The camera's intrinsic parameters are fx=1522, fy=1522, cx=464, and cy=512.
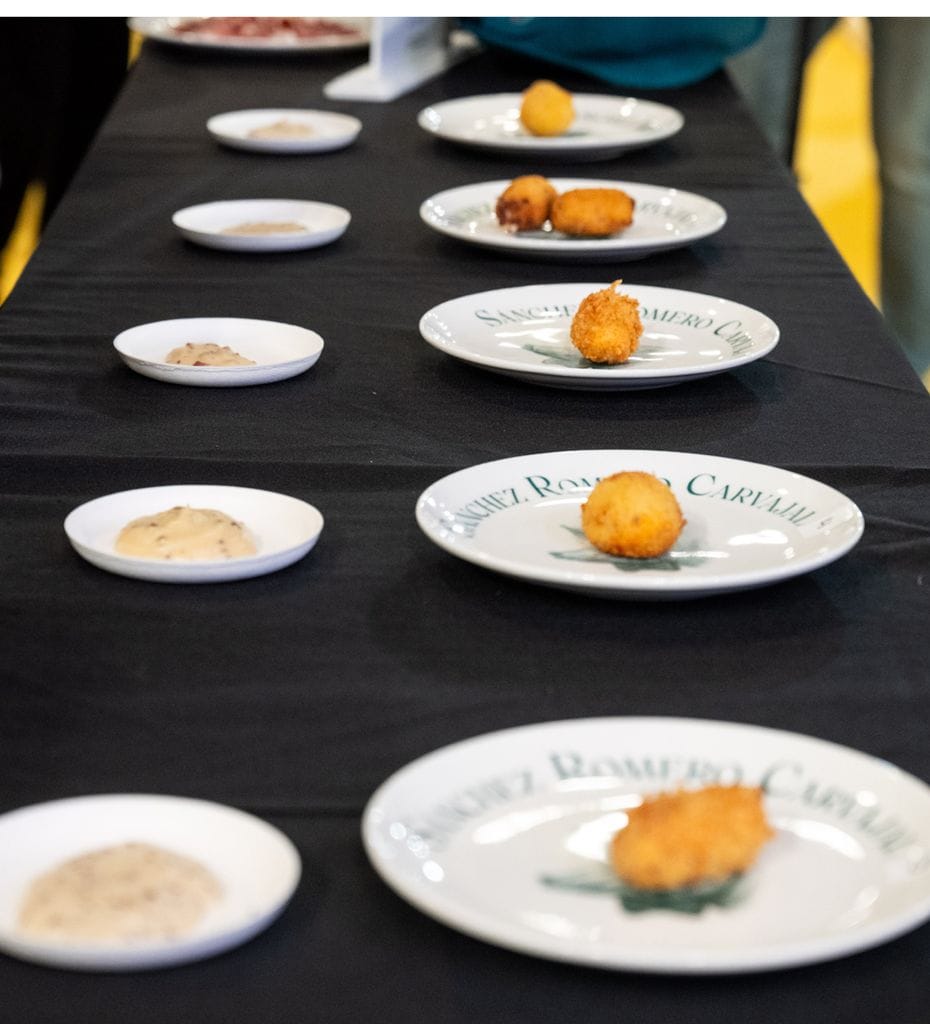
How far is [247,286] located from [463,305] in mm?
281

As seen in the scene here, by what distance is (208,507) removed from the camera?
1.01 m

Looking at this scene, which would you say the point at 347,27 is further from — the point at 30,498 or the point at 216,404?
the point at 30,498

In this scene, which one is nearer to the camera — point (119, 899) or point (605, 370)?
point (119, 899)

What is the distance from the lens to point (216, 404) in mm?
1251

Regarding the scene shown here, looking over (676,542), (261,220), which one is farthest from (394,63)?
(676,542)

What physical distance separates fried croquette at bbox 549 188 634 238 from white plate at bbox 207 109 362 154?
52 cm

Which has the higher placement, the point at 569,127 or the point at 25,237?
the point at 569,127

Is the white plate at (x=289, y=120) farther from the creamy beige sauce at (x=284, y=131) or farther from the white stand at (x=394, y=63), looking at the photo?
the white stand at (x=394, y=63)

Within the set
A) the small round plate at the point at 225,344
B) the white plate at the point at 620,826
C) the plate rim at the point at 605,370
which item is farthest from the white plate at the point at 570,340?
the white plate at the point at 620,826

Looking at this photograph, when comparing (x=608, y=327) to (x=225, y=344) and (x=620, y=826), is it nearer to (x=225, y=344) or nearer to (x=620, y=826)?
(x=225, y=344)

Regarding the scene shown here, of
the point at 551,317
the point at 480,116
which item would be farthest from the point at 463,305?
the point at 480,116

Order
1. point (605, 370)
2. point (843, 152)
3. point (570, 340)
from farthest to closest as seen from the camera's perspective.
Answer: point (843, 152)
point (570, 340)
point (605, 370)

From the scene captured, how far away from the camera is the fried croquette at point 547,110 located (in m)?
2.08

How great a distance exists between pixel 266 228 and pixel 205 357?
45 centimetres
